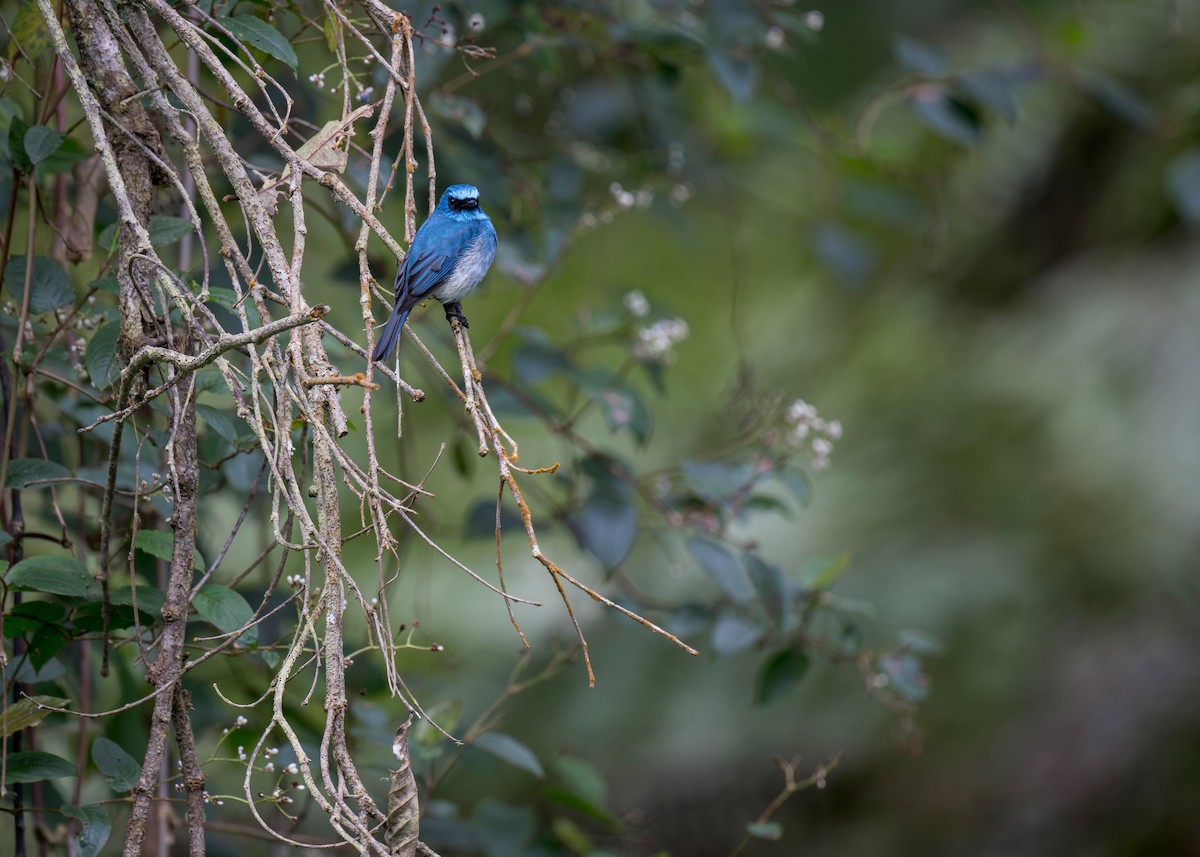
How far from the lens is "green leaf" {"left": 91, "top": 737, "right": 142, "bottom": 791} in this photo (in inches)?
72.9

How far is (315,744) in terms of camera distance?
2789 mm

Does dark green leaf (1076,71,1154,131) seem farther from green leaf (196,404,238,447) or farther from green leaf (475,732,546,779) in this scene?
green leaf (196,404,238,447)

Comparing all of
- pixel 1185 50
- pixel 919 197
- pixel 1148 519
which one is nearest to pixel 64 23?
pixel 919 197

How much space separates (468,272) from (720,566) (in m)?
0.98

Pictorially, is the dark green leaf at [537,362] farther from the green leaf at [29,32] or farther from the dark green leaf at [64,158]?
the green leaf at [29,32]

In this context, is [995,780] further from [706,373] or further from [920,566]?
[706,373]

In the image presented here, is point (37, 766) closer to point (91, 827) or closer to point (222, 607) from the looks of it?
point (91, 827)

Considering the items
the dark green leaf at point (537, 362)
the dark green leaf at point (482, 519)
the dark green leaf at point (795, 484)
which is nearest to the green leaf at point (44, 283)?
the dark green leaf at point (537, 362)

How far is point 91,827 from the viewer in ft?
5.93

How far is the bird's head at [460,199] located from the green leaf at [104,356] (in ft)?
3.03

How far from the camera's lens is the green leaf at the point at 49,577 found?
1.86 metres

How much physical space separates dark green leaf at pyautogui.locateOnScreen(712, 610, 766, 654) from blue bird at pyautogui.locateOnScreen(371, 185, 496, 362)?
102cm

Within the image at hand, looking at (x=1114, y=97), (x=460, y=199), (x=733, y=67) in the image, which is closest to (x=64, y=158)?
(x=460, y=199)

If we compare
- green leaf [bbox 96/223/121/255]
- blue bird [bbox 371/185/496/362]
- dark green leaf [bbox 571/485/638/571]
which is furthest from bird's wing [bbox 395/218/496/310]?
dark green leaf [bbox 571/485/638/571]
